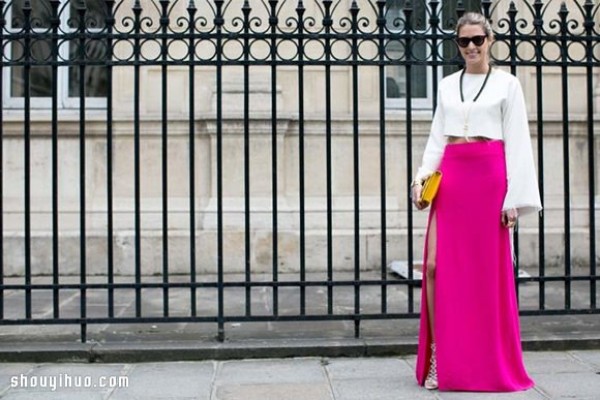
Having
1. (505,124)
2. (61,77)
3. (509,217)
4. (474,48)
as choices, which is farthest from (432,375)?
(61,77)

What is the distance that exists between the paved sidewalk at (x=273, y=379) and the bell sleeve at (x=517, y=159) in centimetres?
117

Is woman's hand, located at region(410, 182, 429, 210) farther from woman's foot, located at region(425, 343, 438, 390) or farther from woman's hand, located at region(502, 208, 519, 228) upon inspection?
woman's foot, located at region(425, 343, 438, 390)

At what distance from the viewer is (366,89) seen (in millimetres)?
9195

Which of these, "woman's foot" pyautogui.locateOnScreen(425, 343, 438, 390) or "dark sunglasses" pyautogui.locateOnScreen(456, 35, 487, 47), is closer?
"dark sunglasses" pyautogui.locateOnScreen(456, 35, 487, 47)

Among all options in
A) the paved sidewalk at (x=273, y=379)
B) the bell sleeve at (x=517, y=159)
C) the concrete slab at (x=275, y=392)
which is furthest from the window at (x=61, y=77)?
the bell sleeve at (x=517, y=159)

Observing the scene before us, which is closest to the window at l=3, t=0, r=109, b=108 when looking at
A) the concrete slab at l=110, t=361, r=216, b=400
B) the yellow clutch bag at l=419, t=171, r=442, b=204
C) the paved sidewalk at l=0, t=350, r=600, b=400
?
the paved sidewalk at l=0, t=350, r=600, b=400

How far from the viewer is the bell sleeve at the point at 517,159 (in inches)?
168

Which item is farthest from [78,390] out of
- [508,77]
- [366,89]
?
[366,89]

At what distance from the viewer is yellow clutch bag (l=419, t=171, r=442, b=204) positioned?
4.32 metres

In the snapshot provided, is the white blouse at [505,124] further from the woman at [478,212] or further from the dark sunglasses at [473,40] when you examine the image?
the dark sunglasses at [473,40]

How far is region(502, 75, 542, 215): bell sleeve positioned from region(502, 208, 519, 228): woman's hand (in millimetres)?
25

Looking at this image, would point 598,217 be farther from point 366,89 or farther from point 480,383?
point 480,383

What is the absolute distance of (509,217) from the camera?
14.1ft

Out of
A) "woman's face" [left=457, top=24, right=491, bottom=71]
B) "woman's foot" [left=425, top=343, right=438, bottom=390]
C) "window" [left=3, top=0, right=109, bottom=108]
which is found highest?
"window" [left=3, top=0, right=109, bottom=108]
